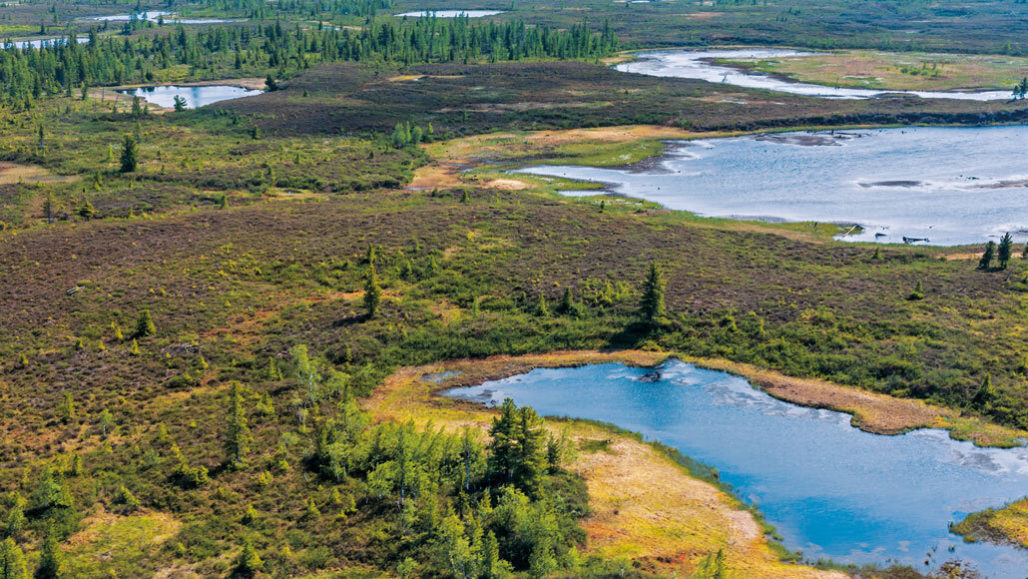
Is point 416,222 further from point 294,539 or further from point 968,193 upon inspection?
point 968,193

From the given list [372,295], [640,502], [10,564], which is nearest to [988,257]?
[640,502]

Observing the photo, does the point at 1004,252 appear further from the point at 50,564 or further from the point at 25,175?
the point at 25,175

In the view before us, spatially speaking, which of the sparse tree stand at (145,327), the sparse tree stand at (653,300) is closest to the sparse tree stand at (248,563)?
the sparse tree stand at (145,327)

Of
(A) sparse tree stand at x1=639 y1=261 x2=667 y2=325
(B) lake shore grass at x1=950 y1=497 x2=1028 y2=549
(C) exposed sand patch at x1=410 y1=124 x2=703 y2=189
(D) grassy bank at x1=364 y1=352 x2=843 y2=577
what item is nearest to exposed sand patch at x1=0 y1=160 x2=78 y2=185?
(C) exposed sand patch at x1=410 y1=124 x2=703 y2=189

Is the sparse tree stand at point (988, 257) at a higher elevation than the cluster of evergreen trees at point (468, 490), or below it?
higher

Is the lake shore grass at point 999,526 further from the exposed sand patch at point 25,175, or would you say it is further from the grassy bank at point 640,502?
the exposed sand patch at point 25,175

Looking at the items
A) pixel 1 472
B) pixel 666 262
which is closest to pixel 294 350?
pixel 1 472
